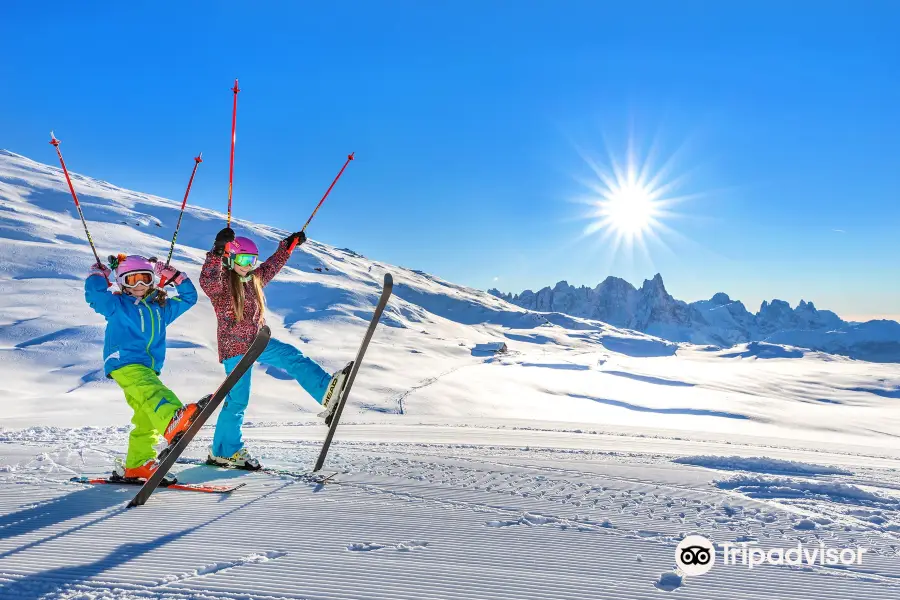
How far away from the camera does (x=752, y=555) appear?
3123 mm

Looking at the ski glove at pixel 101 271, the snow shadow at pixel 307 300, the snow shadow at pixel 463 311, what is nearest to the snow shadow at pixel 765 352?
the snow shadow at pixel 463 311

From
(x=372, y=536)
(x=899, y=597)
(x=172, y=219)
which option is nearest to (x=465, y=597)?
(x=372, y=536)

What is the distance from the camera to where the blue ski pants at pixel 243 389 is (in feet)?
16.6

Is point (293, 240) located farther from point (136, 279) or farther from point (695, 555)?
point (695, 555)

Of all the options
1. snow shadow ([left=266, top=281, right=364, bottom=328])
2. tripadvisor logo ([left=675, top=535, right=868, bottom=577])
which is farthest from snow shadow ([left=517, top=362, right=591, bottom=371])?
tripadvisor logo ([left=675, top=535, right=868, bottom=577])

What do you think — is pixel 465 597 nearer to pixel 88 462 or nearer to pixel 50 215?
pixel 88 462

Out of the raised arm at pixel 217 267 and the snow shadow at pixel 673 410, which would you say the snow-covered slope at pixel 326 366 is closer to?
the snow shadow at pixel 673 410

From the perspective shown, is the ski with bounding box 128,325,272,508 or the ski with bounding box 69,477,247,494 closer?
the ski with bounding box 128,325,272,508

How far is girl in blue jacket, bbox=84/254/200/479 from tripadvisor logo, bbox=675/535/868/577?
3692 mm

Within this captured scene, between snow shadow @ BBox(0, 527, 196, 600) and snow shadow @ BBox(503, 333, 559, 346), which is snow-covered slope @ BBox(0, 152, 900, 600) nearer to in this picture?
snow shadow @ BBox(0, 527, 196, 600)

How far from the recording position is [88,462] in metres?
5.04

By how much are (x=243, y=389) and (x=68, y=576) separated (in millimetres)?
2608

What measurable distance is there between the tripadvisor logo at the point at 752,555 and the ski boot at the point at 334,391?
315 centimetres

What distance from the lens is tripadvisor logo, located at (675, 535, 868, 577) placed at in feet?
9.85
